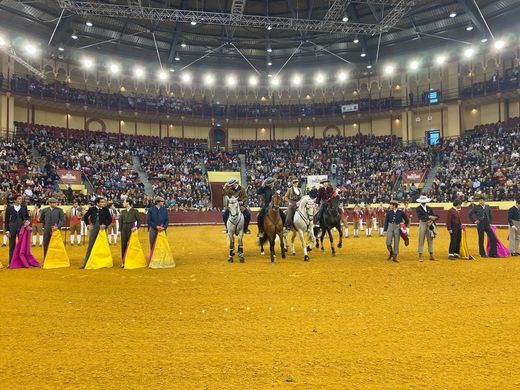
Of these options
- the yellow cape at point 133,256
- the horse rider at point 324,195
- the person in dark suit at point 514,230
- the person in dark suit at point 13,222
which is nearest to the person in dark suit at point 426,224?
the person in dark suit at point 514,230

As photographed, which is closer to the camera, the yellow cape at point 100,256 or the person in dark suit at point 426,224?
the yellow cape at point 100,256

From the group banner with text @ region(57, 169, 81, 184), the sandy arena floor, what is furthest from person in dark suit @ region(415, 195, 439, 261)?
banner with text @ region(57, 169, 81, 184)

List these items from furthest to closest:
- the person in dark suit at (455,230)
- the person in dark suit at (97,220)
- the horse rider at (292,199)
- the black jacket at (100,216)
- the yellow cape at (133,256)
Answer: the horse rider at (292,199) < the person in dark suit at (455,230) < the black jacket at (100,216) < the person in dark suit at (97,220) < the yellow cape at (133,256)

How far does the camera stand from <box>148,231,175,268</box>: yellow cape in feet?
36.9

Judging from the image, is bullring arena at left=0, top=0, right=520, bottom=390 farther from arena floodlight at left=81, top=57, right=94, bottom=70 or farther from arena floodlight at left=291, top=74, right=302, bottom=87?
arena floodlight at left=291, top=74, right=302, bottom=87

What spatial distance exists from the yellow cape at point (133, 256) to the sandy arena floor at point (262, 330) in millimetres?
1402

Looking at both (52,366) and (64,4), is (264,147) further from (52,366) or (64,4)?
(52,366)

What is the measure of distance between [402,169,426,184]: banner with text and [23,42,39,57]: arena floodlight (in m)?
34.4

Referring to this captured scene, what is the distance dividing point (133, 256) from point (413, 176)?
96.7ft

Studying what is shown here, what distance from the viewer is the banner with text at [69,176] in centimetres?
3127

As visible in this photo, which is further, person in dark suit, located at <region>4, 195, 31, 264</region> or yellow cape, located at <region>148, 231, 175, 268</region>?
person in dark suit, located at <region>4, 195, 31, 264</region>

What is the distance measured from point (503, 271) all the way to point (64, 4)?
27.5 meters

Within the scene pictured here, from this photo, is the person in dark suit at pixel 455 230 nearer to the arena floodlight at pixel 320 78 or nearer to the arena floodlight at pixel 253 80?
the arena floodlight at pixel 320 78

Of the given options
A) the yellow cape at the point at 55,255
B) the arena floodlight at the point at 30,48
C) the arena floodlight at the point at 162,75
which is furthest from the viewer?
the arena floodlight at the point at 162,75
